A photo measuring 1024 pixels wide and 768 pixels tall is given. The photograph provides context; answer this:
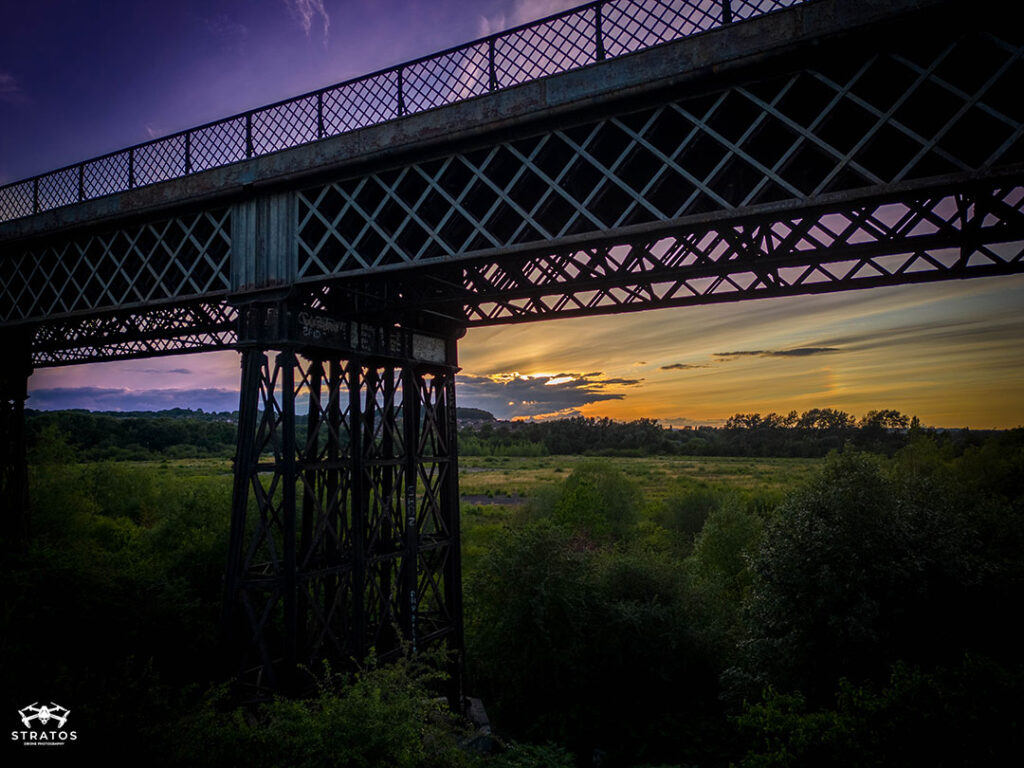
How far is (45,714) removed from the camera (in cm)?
587

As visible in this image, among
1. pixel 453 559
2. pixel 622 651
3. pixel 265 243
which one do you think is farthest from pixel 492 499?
pixel 265 243

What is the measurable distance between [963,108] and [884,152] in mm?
2452

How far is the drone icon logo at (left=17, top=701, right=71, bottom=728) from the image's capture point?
5668mm

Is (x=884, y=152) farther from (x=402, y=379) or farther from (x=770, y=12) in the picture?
(x=402, y=379)

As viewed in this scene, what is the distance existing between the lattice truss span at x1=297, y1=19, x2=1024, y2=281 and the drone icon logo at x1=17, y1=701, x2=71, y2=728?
239 inches

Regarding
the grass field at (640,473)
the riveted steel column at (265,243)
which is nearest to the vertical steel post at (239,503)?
the riveted steel column at (265,243)

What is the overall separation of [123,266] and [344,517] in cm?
681

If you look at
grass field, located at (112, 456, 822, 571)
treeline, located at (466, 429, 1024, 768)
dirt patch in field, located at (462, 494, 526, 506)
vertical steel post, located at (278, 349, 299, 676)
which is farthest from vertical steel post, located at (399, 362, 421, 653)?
dirt patch in field, located at (462, 494, 526, 506)

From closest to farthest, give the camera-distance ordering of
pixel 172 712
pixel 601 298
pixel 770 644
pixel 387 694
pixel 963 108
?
pixel 963 108 → pixel 172 712 → pixel 387 694 → pixel 601 298 → pixel 770 644

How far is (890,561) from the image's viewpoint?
13000 millimetres

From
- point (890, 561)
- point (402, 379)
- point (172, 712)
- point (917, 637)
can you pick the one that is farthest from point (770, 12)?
point (917, 637)

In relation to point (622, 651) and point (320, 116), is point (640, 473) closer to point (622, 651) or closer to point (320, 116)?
point (622, 651)

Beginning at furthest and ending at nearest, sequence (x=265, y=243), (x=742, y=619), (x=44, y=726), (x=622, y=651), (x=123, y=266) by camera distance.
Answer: (x=622, y=651)
(x=742, y=619)
(x=123, y=266)
(x=265, y=243)
(x=44, y=726)

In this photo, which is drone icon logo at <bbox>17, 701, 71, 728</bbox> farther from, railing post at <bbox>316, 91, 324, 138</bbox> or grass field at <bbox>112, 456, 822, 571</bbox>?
grass field at <bbox>112, 456, 822, 571</bbox>
